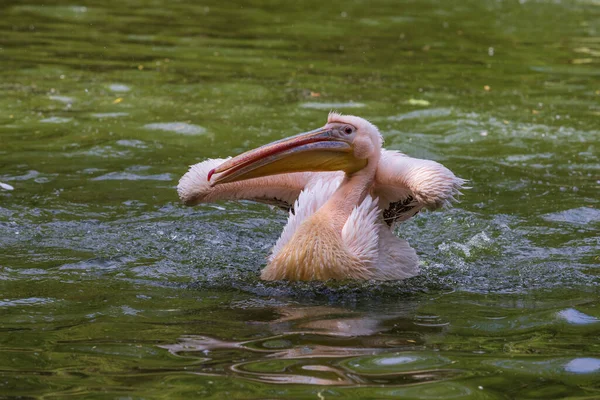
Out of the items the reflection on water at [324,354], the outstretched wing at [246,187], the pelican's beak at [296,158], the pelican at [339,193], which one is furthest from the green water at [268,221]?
the pelican's beak at [296,158]

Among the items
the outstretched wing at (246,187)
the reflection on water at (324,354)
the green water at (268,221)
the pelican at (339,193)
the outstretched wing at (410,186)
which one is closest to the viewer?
the reflection on water at (324,354)

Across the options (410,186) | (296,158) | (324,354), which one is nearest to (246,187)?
(296,158)

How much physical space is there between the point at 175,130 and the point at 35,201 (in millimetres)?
2273

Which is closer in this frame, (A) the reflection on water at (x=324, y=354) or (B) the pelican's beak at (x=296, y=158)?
(A) the reflection on water at (x=324, y=354)

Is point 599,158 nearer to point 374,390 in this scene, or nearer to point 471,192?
point 471,192

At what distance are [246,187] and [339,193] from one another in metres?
0.60

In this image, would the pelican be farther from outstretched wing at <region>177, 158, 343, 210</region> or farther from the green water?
the green water

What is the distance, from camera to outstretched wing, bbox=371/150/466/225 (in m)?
4.83

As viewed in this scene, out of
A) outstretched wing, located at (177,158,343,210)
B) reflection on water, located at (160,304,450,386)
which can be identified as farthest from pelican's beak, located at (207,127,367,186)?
reflection on water, located at (160,304,450,386)

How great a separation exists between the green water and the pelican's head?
2.09 ft

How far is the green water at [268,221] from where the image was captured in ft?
12.5

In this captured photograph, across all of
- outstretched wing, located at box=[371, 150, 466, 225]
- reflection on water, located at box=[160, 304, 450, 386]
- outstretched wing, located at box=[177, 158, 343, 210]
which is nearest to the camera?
reflection on water, located at box=[160, 304, 450, 386]

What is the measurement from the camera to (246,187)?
220 inches

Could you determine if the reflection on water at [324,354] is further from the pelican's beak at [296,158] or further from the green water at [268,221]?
the pelican's beak at [296,158]
